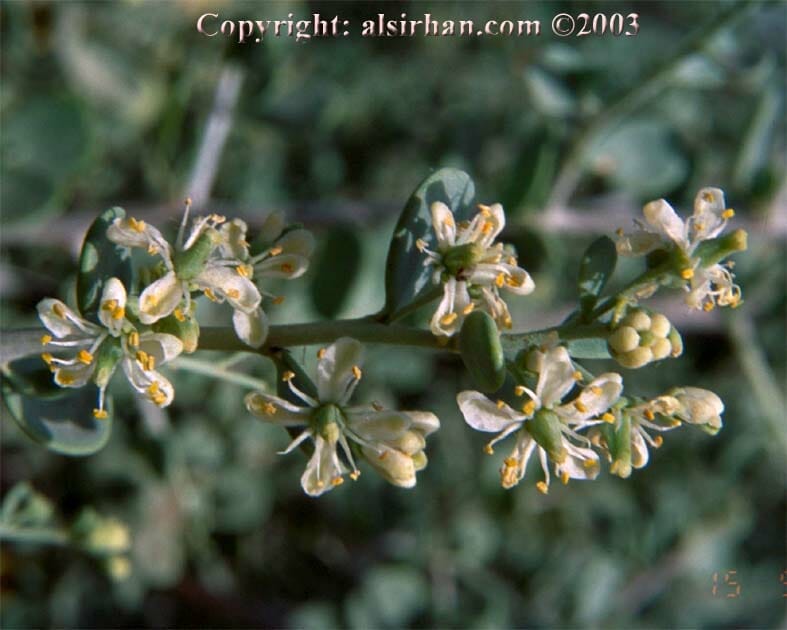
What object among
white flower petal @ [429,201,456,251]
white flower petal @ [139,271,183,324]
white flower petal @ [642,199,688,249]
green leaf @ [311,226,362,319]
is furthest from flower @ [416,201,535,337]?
green leaf @ [311,226,362,319]

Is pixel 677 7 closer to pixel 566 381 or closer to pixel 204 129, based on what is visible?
pixel 204 129

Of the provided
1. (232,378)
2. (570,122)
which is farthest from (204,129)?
(232,378)

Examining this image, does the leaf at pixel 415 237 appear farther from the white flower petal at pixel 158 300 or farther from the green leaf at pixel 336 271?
the green leaf at pixel 336 271

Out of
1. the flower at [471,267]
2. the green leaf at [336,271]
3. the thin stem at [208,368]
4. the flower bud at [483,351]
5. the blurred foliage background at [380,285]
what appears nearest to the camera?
the flower bud at [483,351]

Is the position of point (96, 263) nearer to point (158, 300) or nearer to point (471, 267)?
point (158, 300)

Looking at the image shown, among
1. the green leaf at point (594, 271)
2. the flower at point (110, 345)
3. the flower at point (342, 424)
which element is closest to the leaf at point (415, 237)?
the flower at point (342, 424)

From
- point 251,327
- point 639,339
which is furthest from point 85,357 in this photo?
point 639,339
